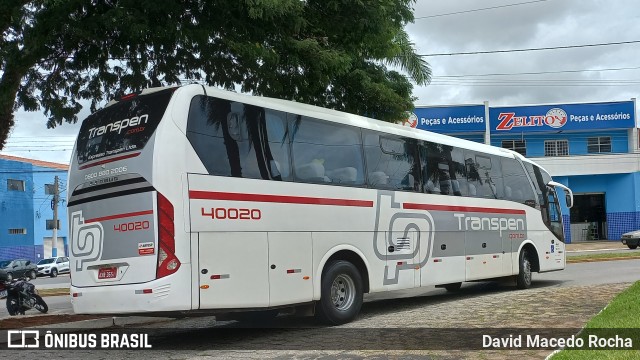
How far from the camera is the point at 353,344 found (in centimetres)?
823

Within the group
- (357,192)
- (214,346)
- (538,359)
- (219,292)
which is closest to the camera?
(538,359)

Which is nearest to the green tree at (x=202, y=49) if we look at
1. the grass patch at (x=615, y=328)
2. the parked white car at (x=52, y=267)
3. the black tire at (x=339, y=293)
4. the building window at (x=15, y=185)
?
the black tire at (x=339, y=293)

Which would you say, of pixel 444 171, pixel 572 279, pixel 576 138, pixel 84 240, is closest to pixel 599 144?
pixel 576 138

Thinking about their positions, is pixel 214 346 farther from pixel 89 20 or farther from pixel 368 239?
pixel 89 20

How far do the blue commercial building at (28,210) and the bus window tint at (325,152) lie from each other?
132 feet

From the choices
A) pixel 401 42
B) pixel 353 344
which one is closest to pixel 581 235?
pixel 401 42

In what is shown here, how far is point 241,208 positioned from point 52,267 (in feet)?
122

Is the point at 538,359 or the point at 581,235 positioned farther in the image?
the point at 581,235

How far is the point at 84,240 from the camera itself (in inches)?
336

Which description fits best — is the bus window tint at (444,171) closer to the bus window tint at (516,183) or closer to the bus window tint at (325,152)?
the bus window tint at (516,183)

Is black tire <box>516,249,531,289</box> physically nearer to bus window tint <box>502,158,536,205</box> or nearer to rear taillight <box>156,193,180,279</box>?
bus window tint <box>502,158,536,205</box>

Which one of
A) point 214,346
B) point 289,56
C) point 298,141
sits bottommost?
point 214,346

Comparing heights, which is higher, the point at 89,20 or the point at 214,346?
the point at 89,20

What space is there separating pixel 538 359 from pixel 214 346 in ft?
13.5
